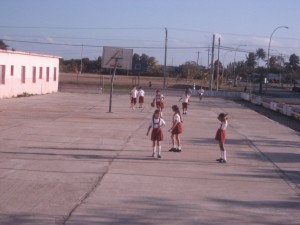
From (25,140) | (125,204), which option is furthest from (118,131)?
(125,204)

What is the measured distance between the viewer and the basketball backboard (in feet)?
113

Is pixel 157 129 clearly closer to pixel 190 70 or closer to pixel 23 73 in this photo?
pixel 23 73

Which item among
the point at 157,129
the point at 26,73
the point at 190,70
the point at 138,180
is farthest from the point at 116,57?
the point at 190,70

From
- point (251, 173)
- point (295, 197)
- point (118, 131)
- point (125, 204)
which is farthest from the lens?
point (118, 131)

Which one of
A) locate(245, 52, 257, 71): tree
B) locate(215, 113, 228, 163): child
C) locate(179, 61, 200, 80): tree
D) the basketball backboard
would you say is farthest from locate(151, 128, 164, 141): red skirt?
locate(245, 52, 257, 71): tree

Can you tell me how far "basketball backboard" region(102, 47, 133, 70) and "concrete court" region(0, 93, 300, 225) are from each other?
13.0 metres

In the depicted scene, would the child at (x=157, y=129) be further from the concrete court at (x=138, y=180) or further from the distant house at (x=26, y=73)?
the distant house at (x=26, y=73)

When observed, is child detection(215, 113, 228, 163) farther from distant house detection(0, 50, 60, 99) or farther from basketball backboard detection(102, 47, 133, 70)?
distant house detection(0, 50, 60, 99)

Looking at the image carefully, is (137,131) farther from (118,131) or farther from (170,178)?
(170,178)

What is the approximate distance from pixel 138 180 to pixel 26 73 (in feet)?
130

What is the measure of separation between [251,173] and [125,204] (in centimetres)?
487

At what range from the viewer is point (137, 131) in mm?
22406

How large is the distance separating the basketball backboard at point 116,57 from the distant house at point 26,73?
39.1 feet

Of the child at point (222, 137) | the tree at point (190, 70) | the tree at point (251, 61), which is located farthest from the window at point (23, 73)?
the tree at point (251, 61)
